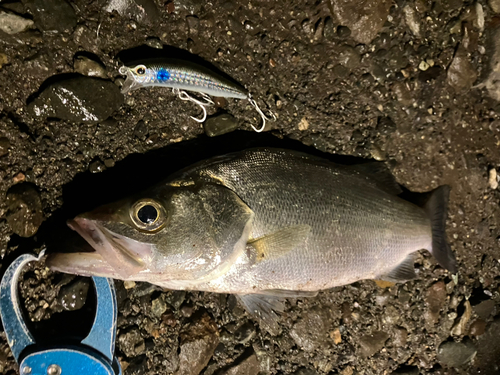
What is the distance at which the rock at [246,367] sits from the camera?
2777 mm

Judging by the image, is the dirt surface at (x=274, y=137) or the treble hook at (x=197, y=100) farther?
the treble hook at (x=197, y=100)

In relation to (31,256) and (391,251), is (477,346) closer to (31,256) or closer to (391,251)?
(391,251)

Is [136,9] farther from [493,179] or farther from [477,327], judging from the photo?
[477,327]

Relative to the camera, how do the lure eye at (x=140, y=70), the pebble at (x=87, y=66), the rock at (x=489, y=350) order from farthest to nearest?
the rock at (x=489, y=350), the pebble at (x=87, y=66), the lure eye at (x=140, y=70)

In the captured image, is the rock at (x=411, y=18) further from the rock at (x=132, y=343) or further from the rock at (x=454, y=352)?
the rock at (x=132, y=343)

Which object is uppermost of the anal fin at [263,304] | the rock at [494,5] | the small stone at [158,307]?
the rock at [494,5]

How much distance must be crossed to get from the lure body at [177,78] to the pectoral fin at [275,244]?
1.23m

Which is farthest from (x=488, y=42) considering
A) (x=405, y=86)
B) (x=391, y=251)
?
(x=391, y=251)

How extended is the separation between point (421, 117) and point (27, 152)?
3419 millimetres

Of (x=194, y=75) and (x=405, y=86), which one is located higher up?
(x=405, y=86)

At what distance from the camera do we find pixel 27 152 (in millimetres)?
2652

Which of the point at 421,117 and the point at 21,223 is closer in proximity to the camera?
the point at 21,223

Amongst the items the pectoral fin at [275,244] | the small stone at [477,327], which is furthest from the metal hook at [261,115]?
the small stone at [477,327]

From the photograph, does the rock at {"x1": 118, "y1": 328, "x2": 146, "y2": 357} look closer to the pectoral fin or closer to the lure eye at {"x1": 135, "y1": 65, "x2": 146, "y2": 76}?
the pectoral fin
